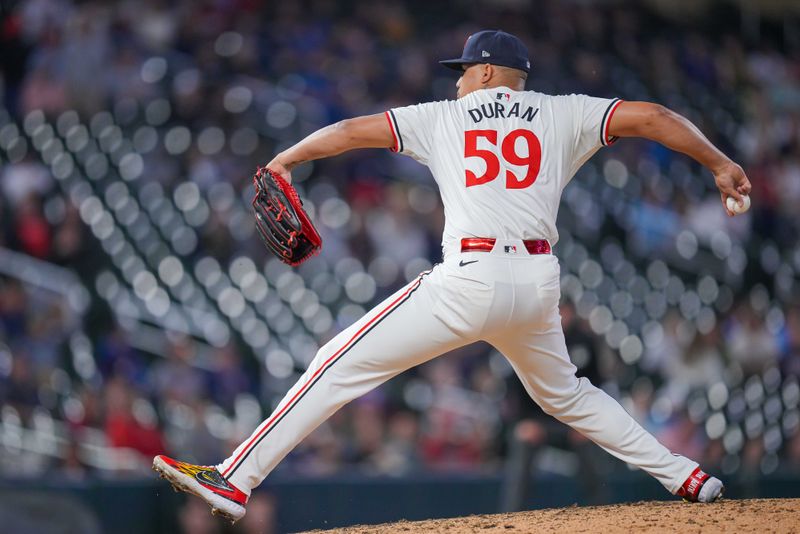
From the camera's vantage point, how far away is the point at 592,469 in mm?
6398

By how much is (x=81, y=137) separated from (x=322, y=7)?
3.58 metres

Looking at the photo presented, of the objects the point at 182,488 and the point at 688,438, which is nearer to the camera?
the point at 182,488

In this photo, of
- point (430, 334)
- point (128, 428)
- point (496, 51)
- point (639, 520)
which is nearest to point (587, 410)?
point (639, 520)

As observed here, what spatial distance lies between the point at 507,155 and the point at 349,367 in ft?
2.86

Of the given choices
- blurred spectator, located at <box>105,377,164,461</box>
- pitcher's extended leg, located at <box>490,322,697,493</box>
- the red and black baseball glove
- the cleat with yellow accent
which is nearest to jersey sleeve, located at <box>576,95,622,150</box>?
pitcher's extended leg, located at <box>490,322,697,493</box>

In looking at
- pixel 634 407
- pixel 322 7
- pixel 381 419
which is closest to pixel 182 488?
pixel 381 419

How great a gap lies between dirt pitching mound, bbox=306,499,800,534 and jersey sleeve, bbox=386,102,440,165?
1379mm

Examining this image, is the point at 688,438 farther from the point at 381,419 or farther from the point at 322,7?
the point at 322,7

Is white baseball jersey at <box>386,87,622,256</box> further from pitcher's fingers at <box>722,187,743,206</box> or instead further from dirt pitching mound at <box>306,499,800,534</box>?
dirt pitching mound at <box>306,499,800,534</box>

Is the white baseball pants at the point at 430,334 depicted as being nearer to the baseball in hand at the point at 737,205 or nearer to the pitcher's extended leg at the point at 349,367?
the pitcher's extended leg at the point at 349,367

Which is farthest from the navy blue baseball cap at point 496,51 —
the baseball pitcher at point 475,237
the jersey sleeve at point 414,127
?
the jersey sleeve at point 414,127

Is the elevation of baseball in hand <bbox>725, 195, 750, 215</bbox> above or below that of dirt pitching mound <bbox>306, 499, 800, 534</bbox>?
above

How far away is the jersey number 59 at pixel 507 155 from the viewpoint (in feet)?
12.3

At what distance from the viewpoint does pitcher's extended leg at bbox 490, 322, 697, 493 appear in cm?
392
